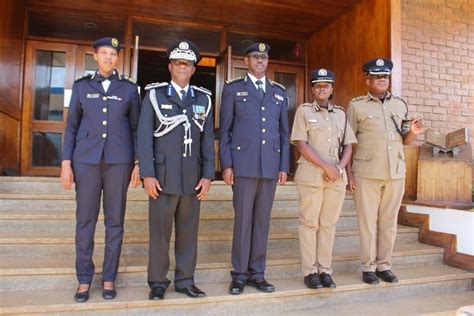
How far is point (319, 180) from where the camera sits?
2.85m

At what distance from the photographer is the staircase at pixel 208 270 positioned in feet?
8.52

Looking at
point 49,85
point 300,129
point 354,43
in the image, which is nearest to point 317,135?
point 300,129

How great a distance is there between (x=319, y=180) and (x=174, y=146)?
3.54ft

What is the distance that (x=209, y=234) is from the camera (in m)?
3.57

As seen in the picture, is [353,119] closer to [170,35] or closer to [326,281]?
[326,281]

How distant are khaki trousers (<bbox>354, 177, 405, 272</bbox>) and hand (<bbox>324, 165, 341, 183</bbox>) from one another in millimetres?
433

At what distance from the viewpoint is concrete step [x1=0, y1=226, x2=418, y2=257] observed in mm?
3033

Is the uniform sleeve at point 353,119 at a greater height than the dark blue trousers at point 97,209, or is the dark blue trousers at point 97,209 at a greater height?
the uniform sleeve at point 353,119

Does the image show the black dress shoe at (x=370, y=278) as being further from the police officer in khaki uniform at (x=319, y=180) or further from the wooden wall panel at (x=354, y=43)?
the wooden wall panel at (x=354, y=43)

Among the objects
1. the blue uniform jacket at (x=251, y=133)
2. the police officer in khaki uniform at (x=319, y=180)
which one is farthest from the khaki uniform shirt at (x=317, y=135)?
the blue uniform jacket at (x=251, y=133)

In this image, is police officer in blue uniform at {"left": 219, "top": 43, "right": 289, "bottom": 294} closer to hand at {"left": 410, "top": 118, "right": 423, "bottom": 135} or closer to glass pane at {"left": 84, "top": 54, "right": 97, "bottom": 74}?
hand at {"left": 410, "top": 118, "right": 423, "bottom": 135}

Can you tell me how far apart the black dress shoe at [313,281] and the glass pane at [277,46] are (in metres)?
4.46

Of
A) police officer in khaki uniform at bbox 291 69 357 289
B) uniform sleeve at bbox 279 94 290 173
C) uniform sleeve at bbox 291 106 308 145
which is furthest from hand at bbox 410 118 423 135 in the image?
uniform sleeve at bbox 279 94 290 173

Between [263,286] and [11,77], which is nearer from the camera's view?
[263,286]
